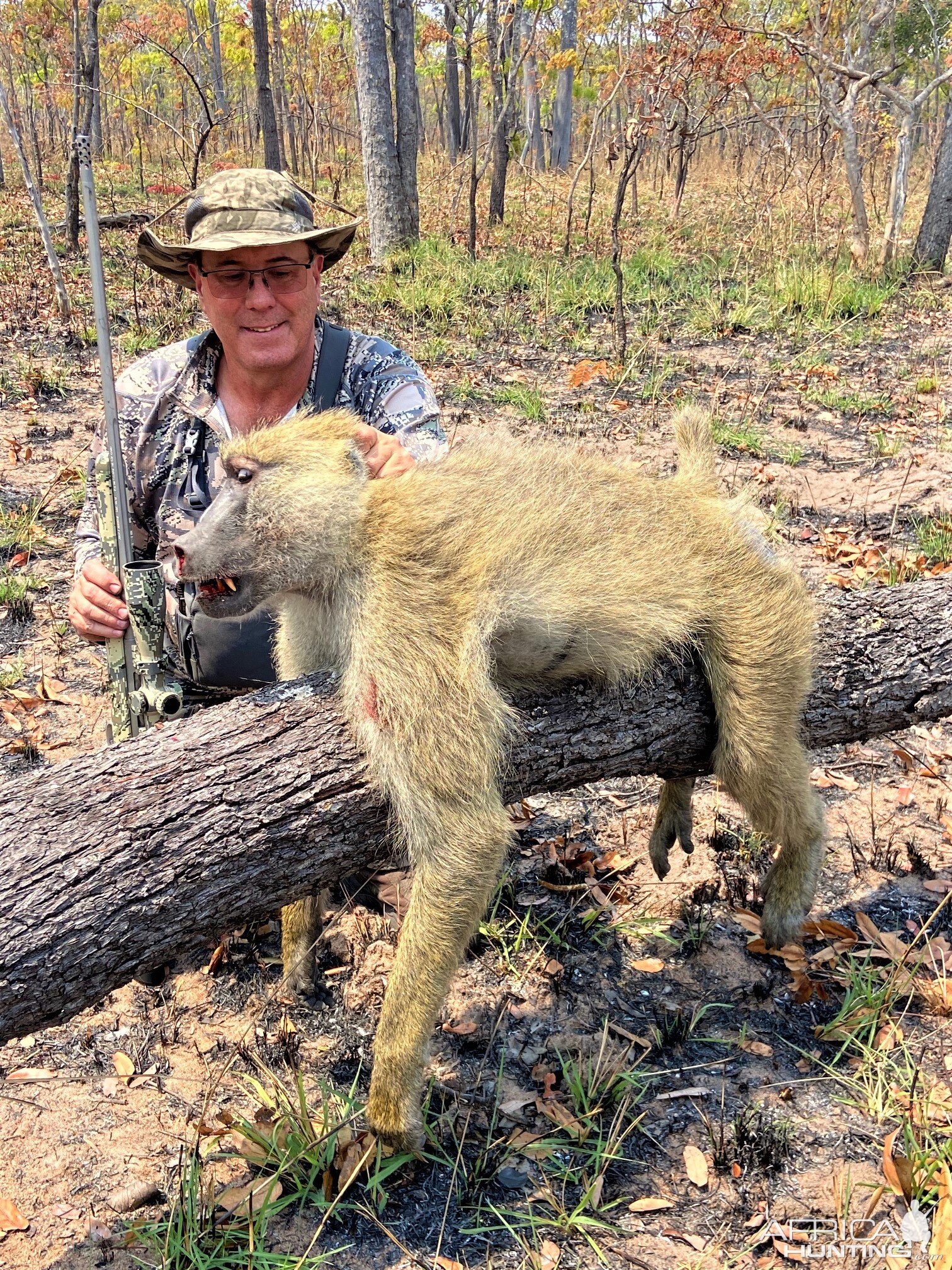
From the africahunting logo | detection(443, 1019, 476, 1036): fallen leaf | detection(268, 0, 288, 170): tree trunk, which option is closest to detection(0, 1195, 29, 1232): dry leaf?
detection(443, 1019, 476, 1036): fallen leaf

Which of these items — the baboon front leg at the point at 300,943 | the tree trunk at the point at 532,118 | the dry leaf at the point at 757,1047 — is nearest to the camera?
the dry leaf at the point at 757,1047

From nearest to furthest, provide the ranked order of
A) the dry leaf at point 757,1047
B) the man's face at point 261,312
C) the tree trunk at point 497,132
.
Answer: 1. the dry leaf at point 757,1047
2. the man's face at point 261,312
3. the tree trunk at point 497,132

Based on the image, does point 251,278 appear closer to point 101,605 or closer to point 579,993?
point 101,605

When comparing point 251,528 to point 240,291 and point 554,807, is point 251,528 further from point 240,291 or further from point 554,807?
point 554,807

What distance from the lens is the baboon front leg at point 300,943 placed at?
3094 millimetres

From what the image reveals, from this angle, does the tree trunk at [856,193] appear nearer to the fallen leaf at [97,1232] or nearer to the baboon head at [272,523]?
the baboon head at [272,523]

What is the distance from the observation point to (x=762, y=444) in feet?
23.0

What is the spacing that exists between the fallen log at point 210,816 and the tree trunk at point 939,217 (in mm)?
10654

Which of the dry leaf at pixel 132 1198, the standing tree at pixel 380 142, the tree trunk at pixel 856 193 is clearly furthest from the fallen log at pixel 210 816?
the standing tree at pixel 380 142

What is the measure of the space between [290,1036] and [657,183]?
21.3 meters

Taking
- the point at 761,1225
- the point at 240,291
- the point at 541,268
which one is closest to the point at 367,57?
the point at 541,268

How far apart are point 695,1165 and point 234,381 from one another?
3.17 m

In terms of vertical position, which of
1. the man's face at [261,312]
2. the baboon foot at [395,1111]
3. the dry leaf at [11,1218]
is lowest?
the dry leaf at [11,1218]

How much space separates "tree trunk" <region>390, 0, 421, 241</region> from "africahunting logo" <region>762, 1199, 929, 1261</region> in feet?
37.3
